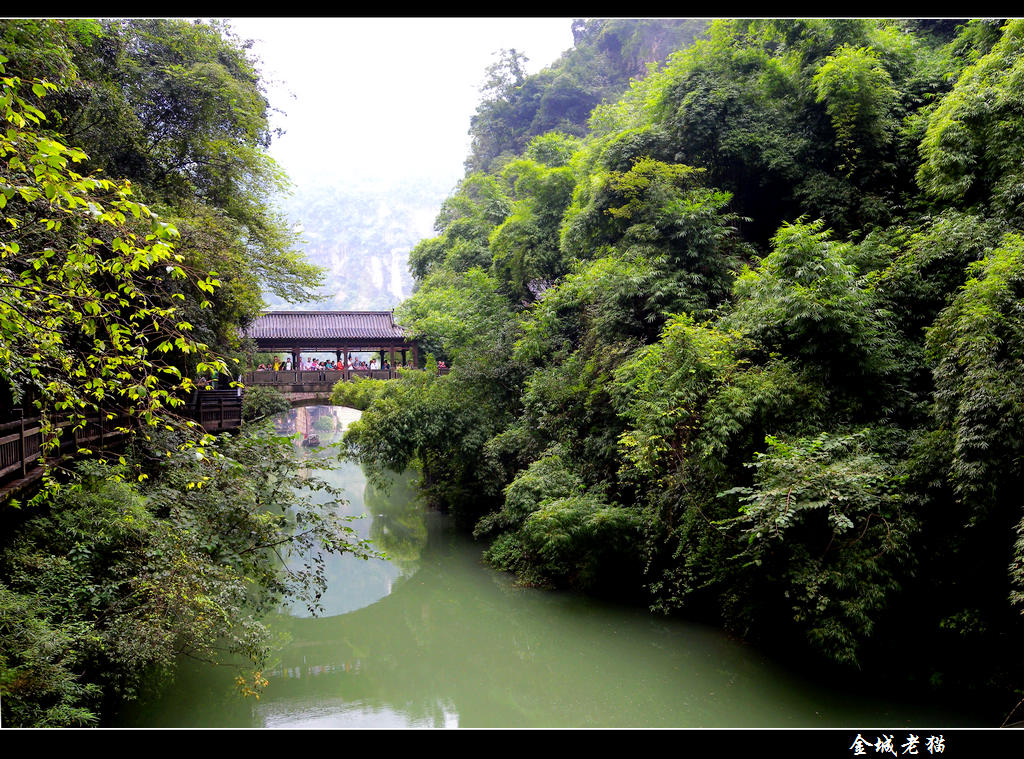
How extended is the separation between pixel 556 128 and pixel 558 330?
43.3ft

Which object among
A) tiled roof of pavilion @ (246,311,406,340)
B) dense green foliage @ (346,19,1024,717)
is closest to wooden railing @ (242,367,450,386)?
tiled roof of pavilion @ (246,311,406,340)

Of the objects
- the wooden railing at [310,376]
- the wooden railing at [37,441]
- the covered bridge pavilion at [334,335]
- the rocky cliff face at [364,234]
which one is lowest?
the wooden railing at [37,441]

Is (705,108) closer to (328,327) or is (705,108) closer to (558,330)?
(558,330)

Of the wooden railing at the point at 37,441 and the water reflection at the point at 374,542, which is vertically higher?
the wooden railing at the point at 37,441

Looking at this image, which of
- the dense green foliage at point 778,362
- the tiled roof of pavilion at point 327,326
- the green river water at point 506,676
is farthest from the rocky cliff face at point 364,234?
the green river water at point 506,676

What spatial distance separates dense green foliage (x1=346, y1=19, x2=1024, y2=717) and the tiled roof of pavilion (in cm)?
712

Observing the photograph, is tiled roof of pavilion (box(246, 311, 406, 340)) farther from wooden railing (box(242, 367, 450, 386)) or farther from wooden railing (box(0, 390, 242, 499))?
wooden railing (box(0, 390, 242, 499))

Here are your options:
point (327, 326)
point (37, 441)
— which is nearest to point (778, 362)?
point (37, 441)

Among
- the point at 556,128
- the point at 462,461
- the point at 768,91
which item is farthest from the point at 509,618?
the point at 556,128

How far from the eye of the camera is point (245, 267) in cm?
941

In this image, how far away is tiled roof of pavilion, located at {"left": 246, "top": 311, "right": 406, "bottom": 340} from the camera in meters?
18.2

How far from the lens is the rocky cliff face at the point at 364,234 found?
39525 millimetres

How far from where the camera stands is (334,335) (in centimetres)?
1850

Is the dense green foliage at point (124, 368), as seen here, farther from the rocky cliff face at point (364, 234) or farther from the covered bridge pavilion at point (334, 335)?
the rocky cliff face at point (364, 234)
